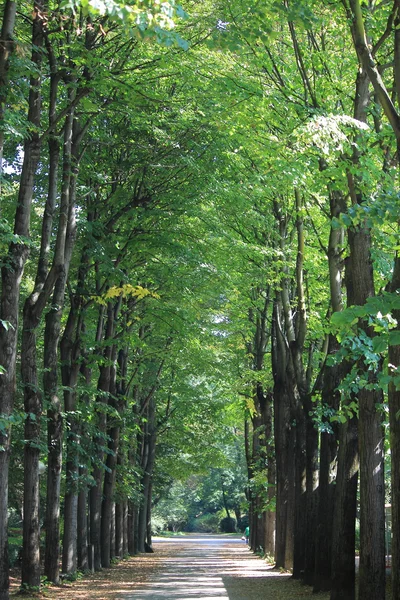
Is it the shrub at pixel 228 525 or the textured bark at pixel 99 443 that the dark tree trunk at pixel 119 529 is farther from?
the shrub at pixel 228 525

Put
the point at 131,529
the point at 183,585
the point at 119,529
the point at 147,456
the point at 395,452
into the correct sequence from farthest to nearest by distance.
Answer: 1. the point at 147,456
2. the point at 131,529
3. the point at 119,529
4. the point at 183,585
5. the point at 395,452

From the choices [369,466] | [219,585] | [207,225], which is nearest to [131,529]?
[219,585]

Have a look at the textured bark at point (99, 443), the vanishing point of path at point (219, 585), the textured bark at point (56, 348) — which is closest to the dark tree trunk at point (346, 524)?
the vanishing point of path at point (219, 585)

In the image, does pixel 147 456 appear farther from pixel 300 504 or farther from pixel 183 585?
pixel 300 504

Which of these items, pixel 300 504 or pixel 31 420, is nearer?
pixel 31 420

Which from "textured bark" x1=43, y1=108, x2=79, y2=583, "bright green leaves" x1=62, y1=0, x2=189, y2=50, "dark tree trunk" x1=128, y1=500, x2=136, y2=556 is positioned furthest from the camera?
"dark tree trunk" x1=128, y1=500, x2=136, y2=556

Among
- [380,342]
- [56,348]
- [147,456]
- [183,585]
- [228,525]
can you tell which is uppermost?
[56,348]

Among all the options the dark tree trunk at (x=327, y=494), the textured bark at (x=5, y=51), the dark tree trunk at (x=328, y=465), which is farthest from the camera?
the dark tree trunk at (x=327, y=494)

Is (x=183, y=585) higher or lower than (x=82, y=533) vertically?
lower

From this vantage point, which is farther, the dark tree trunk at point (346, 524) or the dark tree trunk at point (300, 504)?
the dark tree trunk at point (300, 504)

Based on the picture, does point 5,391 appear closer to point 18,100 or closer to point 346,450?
point 18,100

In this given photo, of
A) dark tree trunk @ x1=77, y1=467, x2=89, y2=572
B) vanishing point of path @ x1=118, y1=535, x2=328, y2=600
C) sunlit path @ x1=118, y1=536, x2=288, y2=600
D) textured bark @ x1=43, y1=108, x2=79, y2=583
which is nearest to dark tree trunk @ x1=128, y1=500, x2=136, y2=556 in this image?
sunlit path @ x1=118, y1=536, x2=288, y2=600

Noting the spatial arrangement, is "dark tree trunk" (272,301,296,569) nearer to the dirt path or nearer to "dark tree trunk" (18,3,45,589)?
the dirt path

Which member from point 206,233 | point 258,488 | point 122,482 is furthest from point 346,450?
point 258,488
